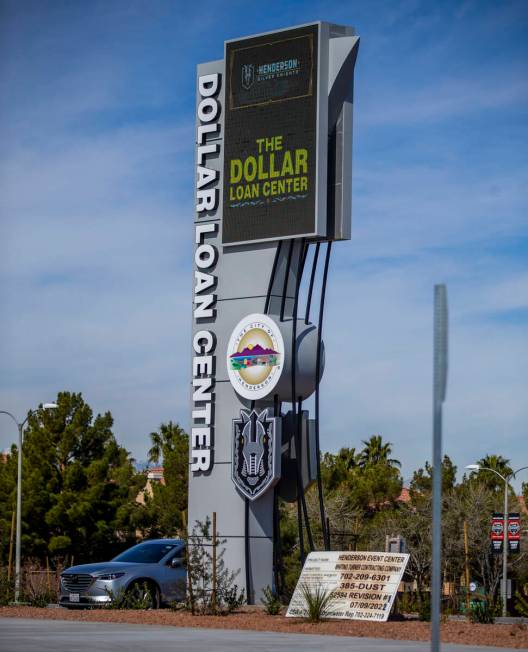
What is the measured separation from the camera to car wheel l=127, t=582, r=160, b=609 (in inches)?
972

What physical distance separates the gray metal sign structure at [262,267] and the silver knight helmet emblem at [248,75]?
0.03m

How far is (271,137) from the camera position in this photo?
1153 inches

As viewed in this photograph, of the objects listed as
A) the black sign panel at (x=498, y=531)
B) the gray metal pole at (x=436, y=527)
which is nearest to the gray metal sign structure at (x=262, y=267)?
the gray metal pole at (x=436, y=527)

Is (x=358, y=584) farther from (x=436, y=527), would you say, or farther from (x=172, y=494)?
(x=172, y=494)

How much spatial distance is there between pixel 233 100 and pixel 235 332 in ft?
18.0

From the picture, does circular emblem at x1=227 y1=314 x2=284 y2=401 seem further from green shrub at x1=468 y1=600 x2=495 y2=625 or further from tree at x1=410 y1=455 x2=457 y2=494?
tree at x1=410 y1=455 x2=457 y2=494

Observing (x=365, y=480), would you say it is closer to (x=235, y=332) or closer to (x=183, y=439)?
(x=183, y=439)

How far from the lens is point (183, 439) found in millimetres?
63062

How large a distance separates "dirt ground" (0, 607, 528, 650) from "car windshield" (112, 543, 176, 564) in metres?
1.80

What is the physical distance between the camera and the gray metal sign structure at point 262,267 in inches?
1107

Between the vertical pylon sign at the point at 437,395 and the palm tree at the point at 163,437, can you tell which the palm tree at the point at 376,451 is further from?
the vertical pylon sign at the point at 437,395

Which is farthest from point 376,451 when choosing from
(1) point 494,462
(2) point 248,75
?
(2) point 248,75

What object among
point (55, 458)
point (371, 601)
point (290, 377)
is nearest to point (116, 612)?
point (371, 601)

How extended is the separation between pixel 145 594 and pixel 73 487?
30.0 metres
